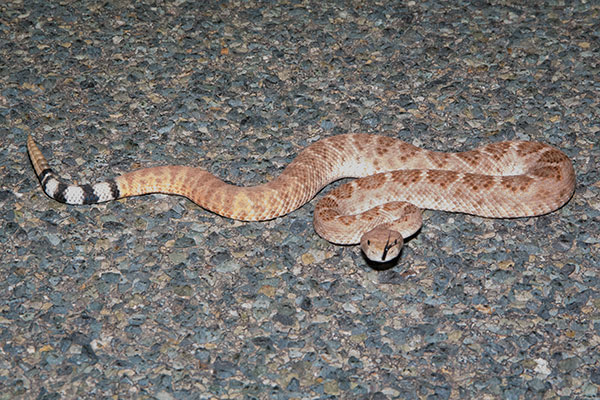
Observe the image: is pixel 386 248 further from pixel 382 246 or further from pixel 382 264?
pixel 382 264

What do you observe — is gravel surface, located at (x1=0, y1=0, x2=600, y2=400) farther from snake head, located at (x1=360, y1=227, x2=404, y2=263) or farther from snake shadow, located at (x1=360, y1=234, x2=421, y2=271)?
snake head, located at (x1=360, y1=227, x2=404, y2=263)

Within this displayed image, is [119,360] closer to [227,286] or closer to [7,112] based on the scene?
[227,286]

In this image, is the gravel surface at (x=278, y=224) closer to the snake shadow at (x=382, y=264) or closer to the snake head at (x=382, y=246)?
the snake shadow at (x=382, y=264)

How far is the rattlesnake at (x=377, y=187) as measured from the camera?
6.58 meters

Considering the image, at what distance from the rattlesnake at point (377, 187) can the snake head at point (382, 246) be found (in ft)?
0.18

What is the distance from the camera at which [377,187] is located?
6953 mm

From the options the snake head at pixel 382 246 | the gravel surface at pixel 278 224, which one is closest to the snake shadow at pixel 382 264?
the gravel surface at pixel 278 224

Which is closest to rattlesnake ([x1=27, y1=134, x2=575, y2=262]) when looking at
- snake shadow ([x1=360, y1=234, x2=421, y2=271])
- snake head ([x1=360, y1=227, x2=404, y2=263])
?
snake head ([x1=360, y1=227, x2=404, y2=263])

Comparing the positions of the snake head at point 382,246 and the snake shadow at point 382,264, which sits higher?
the snake head at point 382,246

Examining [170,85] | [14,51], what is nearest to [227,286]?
[170,85]

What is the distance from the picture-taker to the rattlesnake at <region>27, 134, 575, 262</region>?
6578mm

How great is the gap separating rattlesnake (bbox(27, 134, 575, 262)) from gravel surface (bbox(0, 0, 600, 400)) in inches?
6.0

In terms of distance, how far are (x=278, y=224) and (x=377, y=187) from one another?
101 cm

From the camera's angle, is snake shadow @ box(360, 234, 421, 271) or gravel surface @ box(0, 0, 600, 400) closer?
gravel surface @ box(0, 0, 600, 400)
